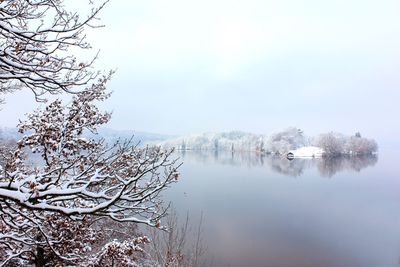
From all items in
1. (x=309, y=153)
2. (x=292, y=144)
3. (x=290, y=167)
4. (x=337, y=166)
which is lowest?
(x=290, y=167)

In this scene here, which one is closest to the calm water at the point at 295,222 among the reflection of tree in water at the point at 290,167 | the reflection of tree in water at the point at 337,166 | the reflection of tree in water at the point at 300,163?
the reflection of tree in water at the point at 290,167

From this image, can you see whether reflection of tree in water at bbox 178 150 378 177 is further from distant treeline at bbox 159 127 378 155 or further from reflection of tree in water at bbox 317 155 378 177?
distant treeline at bbox 159 127 378 155

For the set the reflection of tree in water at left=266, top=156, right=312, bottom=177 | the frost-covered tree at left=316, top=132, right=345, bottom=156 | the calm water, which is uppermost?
the frost-covered tree at left=316, top=132, right=345, bottom=156

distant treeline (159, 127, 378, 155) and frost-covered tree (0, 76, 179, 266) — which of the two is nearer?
frost-covered tree (0, 76, 179, 266)

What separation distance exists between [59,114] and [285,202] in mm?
24490

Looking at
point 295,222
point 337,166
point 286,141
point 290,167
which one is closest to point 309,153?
point 286,141

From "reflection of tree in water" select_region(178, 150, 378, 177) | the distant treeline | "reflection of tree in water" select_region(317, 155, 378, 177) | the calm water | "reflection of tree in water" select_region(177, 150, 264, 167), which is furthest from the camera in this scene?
the distant treeline

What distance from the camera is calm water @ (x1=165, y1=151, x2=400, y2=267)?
16.6 m

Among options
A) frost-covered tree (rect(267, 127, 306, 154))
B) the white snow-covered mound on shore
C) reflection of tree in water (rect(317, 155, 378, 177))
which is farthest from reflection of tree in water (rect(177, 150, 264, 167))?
reflection of tree in water (rect(317, 155, 378, 177))

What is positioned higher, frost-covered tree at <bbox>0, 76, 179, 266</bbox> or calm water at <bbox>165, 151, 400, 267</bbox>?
frost-covered tree at <bbox>0, 76, 179, 266</bbox>

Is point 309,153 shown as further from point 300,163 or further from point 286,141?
point 300,163

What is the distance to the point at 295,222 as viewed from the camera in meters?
21.9

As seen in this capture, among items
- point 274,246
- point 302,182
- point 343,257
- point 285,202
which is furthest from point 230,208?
point 302,182

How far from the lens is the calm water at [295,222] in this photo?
653 inches
